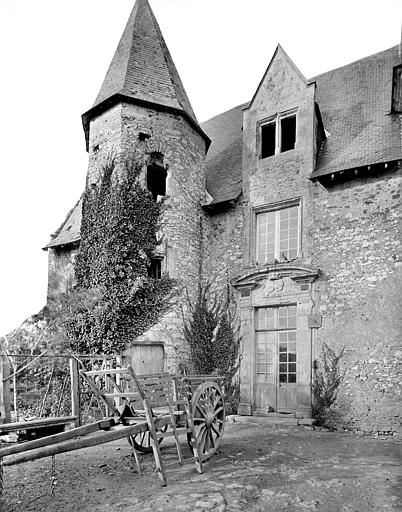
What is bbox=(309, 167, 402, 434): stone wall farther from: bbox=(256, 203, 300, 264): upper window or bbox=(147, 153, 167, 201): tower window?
bbox=(147, 153, 167, 201): tower window

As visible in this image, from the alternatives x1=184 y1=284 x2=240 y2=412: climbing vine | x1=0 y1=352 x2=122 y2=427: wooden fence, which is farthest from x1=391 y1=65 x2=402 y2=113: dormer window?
x1=0 y1=352 x2=122 y2=427: wooden fence

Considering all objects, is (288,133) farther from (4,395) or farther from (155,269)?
(4,395)

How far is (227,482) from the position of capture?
5594mm

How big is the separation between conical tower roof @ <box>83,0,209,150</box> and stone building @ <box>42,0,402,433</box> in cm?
5

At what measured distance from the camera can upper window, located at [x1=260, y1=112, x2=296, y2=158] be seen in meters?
12.4

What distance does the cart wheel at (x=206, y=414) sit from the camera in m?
6.52

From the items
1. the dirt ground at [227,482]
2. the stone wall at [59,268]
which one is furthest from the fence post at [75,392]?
the stone wall at [59,268]

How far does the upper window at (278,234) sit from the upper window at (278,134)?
170 centimetres

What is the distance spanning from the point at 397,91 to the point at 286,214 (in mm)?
3835

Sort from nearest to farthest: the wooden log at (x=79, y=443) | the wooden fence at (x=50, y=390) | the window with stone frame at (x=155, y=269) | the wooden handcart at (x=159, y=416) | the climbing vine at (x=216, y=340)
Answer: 1. the wooden log at (x=79, y=443)
2. the wooden handcart at (x=159, y=416)
3. the wooden fence at (x=50, y=390)
4. the climbing vine at (x=216, y=340)
5. the window with stone frame at (x=155, y=269)

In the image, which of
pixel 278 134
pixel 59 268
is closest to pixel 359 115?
pixel 278 134

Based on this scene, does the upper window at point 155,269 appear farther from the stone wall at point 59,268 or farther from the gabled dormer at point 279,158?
the stone wall at point 59,268

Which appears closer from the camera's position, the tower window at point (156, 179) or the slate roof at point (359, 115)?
the slate roof at point (359, 115)

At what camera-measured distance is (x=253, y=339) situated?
1169 centimetres
